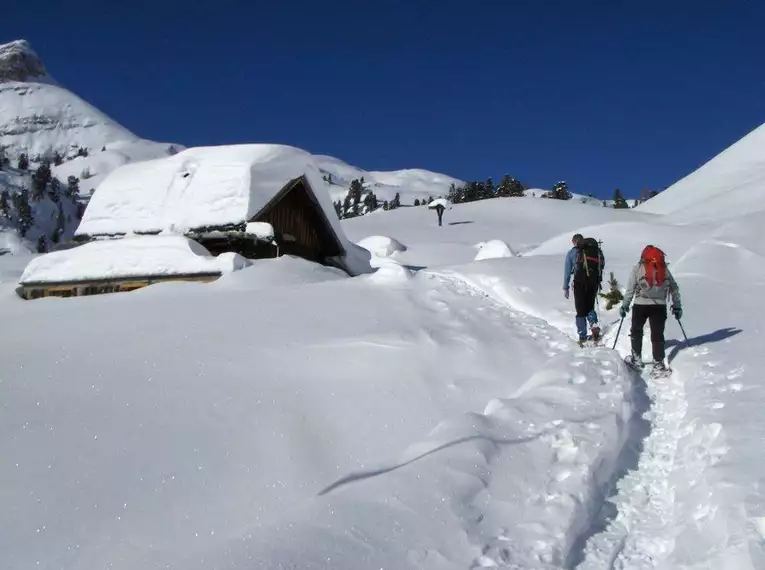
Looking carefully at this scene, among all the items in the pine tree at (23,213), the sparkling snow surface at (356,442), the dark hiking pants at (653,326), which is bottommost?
the sparkling snow surface at (356,442)

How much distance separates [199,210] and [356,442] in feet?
33.7

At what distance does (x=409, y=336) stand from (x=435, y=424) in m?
2.78

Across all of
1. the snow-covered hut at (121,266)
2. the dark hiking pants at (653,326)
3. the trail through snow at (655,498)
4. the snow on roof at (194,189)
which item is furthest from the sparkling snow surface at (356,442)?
the snow on roof at (194,189)

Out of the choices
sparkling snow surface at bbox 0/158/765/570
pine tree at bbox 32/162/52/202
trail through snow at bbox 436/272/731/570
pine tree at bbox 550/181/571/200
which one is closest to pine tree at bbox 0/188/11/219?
pine tree at bbox 32/162/52/202

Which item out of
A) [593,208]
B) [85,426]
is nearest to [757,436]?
[85,426]

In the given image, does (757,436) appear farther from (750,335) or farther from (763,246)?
(763,246)

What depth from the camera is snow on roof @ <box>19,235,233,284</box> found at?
13.4m

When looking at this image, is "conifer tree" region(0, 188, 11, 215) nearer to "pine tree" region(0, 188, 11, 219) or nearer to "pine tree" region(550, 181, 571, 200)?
"pine tree" region(0, 188, 11, 219)

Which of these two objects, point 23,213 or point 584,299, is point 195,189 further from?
point 23,213

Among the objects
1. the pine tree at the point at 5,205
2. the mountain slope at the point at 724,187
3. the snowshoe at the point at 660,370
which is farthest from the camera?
the pine tree at the point at 5,205

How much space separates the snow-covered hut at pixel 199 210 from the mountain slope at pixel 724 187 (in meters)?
24.3

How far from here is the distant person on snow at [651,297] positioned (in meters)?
9.14

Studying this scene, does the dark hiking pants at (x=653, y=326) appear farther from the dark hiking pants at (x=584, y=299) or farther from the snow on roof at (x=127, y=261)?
the snow on roof at (x=127, y=261)

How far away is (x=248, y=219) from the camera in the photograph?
1455 cm
